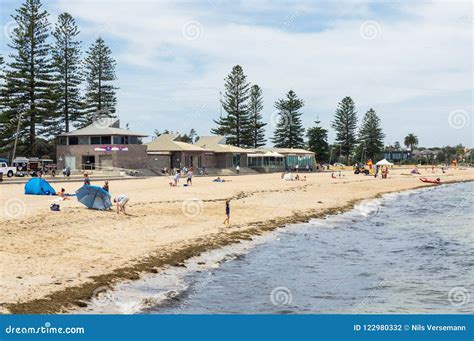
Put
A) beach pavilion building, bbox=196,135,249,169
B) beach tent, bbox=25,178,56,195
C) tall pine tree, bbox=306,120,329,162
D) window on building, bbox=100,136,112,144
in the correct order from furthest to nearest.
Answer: tall pine tree, bbox=306,120,329,162, beach pavilion building, bbox=196,135,249,169, window on building, bbox=100,136,112,144, beach tent, bbox=25,178,56,195

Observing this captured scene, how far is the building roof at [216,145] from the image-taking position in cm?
6989

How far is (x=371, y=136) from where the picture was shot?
11319cm

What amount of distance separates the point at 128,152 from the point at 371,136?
2773 inches

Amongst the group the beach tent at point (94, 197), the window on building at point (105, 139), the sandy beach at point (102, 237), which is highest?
the window on building at point (105, 139)

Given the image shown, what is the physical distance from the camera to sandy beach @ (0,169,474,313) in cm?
1058

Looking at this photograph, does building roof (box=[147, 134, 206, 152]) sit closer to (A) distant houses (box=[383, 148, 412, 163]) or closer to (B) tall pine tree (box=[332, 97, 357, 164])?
(B) tall pine tree (box=[332, 97, 357, 164])

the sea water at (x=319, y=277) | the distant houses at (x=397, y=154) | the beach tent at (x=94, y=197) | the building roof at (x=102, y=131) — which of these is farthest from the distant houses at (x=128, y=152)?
the distant houses at (x=397, y=154)

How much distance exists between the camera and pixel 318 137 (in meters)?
102

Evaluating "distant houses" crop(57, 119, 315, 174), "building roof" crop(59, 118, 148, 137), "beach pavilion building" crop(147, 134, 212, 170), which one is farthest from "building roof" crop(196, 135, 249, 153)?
"building roof" crop(59, 118, 148, 137)

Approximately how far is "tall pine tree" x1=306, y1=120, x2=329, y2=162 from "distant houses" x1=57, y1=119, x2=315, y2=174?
105ft

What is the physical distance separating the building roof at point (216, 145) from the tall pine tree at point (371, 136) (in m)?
46.0

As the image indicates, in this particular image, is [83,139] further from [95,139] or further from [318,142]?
[318,142]

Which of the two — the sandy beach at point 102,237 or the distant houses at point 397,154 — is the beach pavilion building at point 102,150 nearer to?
the sandy beach at point 102,237

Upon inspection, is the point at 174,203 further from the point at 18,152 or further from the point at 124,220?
the point at 18,152
